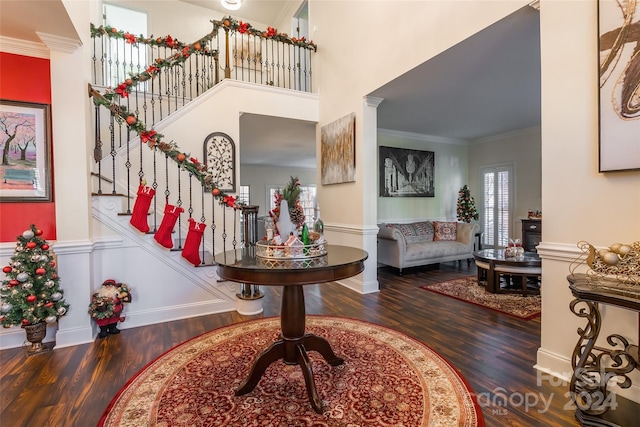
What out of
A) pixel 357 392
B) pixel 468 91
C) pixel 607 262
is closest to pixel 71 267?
pixel 357 392

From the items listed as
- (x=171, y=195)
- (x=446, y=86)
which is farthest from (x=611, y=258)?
Answer: (x=171, y=195)

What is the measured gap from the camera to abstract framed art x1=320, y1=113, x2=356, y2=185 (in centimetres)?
411

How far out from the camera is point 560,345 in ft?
6.38

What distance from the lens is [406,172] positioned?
640 centimetres

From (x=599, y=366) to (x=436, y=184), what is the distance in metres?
5.60

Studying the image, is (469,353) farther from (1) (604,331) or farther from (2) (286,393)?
(2) (286,393)

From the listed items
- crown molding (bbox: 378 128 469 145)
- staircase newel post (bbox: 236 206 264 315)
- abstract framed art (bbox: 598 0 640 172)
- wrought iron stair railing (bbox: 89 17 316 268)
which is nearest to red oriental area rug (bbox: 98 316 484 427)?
staircase newel post (bbox: 236 206 264 315)

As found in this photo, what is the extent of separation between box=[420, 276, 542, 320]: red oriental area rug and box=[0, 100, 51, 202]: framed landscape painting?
439cm

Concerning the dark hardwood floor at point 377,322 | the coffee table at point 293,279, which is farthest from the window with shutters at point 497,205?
the coffee table at point 293,279

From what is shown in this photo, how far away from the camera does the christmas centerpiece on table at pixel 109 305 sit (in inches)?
100

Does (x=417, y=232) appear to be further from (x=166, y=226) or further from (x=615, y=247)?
(x=166, y=226)

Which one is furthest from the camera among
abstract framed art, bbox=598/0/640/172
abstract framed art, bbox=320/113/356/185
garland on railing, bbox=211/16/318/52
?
garland on railing, bbox=211/16/318/52

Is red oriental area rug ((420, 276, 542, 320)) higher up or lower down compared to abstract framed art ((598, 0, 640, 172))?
lower down

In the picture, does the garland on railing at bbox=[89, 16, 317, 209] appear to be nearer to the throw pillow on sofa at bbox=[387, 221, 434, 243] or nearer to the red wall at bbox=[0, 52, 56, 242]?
the red wall at bbox=[0, 52, 56, 242]
